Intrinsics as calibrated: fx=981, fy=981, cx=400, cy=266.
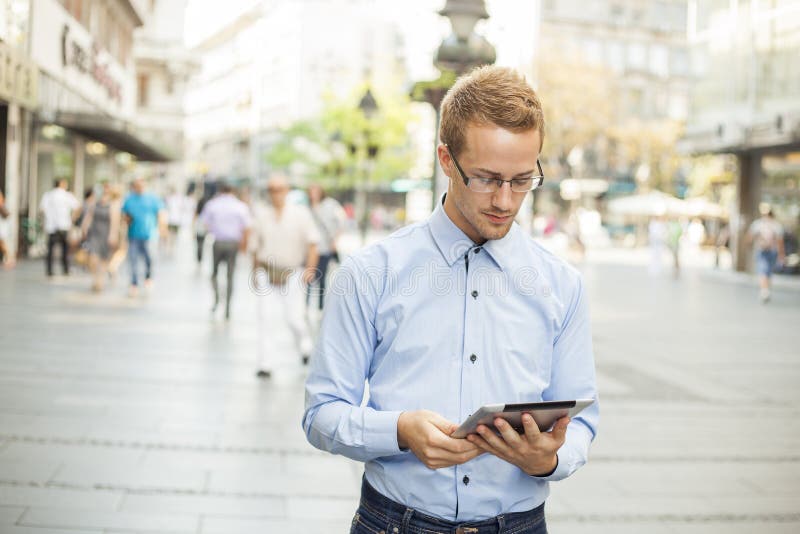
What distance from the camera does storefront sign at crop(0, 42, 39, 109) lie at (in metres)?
16.8

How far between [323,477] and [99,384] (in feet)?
10.9

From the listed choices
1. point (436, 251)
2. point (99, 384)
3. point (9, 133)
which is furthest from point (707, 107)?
point (436, 251)

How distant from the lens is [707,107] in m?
34.2

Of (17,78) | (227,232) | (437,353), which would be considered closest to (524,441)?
(437,353)

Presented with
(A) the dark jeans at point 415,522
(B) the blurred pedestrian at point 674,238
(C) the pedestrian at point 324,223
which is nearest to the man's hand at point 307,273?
(C) the pedestrian at point 324,223

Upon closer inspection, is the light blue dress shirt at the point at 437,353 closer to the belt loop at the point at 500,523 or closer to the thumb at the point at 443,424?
the belt loop at the point at 500,523

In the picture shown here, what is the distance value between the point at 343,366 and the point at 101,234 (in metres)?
15.1

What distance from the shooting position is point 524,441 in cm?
206

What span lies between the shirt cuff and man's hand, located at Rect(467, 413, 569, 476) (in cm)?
20

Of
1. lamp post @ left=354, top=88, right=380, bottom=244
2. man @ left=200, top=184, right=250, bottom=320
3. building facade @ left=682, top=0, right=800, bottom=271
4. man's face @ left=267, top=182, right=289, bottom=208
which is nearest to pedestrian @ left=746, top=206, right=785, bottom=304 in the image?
building facade @ left=682, top=0, right=800, bottom=271

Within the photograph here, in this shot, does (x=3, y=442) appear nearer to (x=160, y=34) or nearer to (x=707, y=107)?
(x=707, y=107)

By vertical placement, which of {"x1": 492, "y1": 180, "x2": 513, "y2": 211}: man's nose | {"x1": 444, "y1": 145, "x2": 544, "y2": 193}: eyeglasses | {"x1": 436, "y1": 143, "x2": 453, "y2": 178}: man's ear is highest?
{"x1": 436, "y1": 143, "x2": 453, "y2": 178}: man's ear

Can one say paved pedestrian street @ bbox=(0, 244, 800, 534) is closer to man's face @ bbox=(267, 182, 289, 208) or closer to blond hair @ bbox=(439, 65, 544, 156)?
man's face @ bbox=(267, 182, 289, 208)

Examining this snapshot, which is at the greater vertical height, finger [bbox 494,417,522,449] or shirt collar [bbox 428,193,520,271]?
shirt collar [bbox 428,193,520,271]
